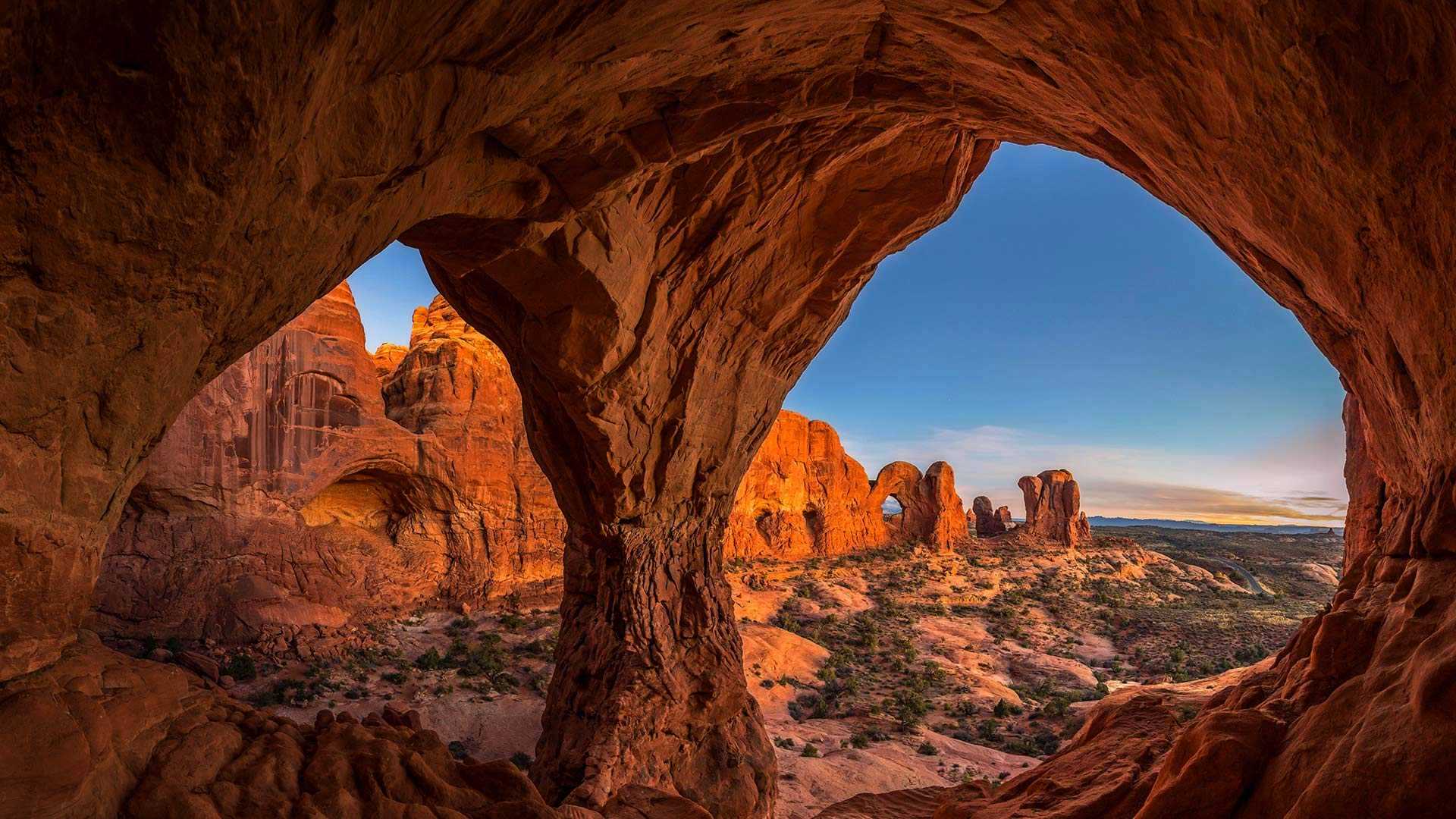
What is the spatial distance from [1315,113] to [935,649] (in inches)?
931

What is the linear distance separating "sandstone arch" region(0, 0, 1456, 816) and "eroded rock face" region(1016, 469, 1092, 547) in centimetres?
5040

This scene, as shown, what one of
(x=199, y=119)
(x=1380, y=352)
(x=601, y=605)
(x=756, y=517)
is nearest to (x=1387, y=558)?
(x=1380, y=352)

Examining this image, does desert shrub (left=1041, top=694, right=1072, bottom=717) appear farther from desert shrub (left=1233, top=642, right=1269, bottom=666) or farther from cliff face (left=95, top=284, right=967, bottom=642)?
cliff face (left=95, top=284, right=967, bottom=642)

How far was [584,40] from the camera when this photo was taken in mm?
3484

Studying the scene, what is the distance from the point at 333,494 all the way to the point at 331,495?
0.05m

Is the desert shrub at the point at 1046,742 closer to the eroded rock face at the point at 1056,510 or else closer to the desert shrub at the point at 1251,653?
the desert shrub at the point at 1251,653

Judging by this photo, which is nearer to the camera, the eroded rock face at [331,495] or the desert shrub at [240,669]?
the desert shrub at [240,669]

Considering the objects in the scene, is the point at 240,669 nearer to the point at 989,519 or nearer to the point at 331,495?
the point at 331,495

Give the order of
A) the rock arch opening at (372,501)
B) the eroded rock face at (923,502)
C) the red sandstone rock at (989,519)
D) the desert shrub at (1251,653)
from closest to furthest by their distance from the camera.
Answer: the rock arch opening at (372,501), the desert shrub at (1251,653), the eroded rock face at (923,502), the red sandstone rock at (989,519)

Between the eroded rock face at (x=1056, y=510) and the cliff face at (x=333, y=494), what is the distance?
42631 mm

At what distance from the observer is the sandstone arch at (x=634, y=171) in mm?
2201

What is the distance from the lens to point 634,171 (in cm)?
564

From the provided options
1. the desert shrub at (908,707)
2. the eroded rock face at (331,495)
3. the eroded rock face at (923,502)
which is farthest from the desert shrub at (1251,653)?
the eroded rock face at (331,495)

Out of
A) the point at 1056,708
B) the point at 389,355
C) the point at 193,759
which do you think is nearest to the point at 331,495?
the point at 389,355
